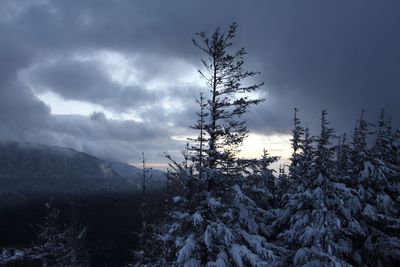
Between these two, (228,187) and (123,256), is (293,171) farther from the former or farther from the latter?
(123,256)

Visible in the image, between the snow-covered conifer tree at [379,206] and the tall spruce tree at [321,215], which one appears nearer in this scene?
the tall spruce tree at [321,215]

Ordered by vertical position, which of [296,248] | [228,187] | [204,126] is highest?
[204,126]

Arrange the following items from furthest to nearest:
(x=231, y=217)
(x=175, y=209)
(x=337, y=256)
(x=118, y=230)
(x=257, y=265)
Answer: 1. (x=118, y=230)
2. (x=337, y=256)
3. (x=175, y=209)
4. (x=231, y=217)
5. (x=257, y=265)

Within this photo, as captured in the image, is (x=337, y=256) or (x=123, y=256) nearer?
(x=337, y=256)

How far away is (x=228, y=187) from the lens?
55.9ft

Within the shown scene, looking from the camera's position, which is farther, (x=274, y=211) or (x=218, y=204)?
(x=274, y=211)

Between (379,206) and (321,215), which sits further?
(379,206)

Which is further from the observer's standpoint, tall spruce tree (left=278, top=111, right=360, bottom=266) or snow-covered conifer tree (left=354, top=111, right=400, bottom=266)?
snow-covered conifer tree (left=354, top=111, right=400, bottom=266)

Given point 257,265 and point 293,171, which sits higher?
point 293,171

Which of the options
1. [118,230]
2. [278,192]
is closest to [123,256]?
[118,230]

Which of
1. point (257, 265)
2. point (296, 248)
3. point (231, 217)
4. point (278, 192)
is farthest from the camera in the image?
point (278, 192)

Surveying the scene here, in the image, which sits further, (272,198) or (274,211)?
(274,211)

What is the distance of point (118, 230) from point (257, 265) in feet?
635

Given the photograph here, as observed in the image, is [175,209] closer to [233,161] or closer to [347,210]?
[233,161]
